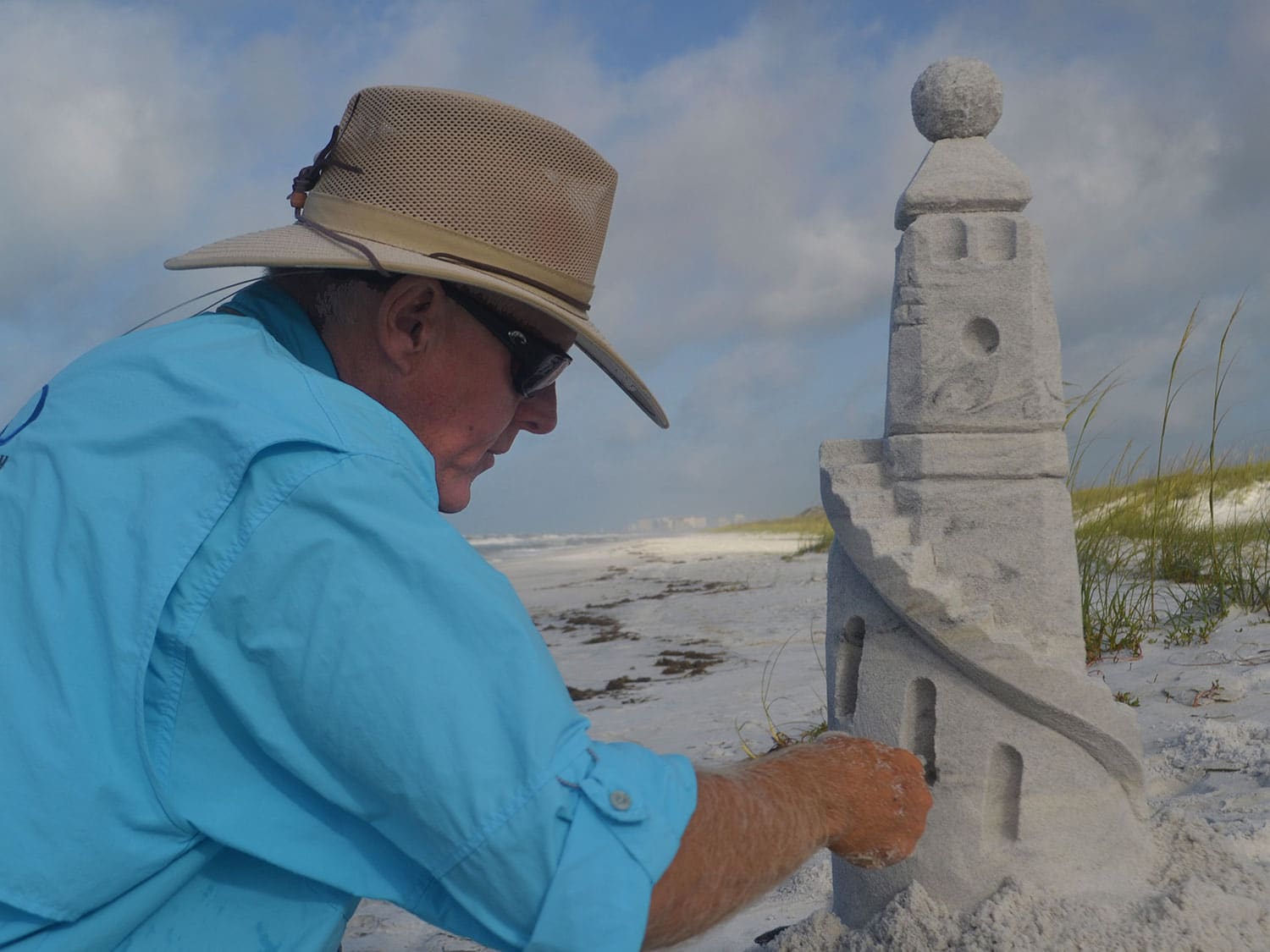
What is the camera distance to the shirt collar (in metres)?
1.69

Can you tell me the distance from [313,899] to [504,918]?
0.37 m

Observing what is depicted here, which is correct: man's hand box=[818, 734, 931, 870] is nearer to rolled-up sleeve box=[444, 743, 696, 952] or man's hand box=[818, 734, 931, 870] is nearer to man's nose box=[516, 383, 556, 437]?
rolled-up sleeve box=[444, 743, 696, 952]

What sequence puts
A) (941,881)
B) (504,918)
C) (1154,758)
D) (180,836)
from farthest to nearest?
1. (1154,758)
2. (941,881)
3. (180,836)
4. (504,918)

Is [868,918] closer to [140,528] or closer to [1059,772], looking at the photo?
[1059,772]

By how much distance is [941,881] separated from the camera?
258 cm

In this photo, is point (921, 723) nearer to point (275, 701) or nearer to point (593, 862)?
point (593, 862)

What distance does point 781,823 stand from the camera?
4.80 ft

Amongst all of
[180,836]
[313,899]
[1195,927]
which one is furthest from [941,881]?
[180,836]

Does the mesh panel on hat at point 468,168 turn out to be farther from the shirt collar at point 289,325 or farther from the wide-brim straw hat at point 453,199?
the shirt collar at point 289,325

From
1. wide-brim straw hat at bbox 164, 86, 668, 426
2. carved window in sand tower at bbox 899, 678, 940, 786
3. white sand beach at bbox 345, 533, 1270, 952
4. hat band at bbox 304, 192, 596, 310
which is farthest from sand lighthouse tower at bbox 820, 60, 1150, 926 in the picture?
hat band at bbox 304, 192, 596, 310

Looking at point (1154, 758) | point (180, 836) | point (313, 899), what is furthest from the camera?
point (1154, 758)

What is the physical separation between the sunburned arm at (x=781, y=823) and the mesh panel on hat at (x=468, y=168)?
982mm

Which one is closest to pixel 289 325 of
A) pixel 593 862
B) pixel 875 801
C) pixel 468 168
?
pixel 468 168

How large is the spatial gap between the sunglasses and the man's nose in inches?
1.3
